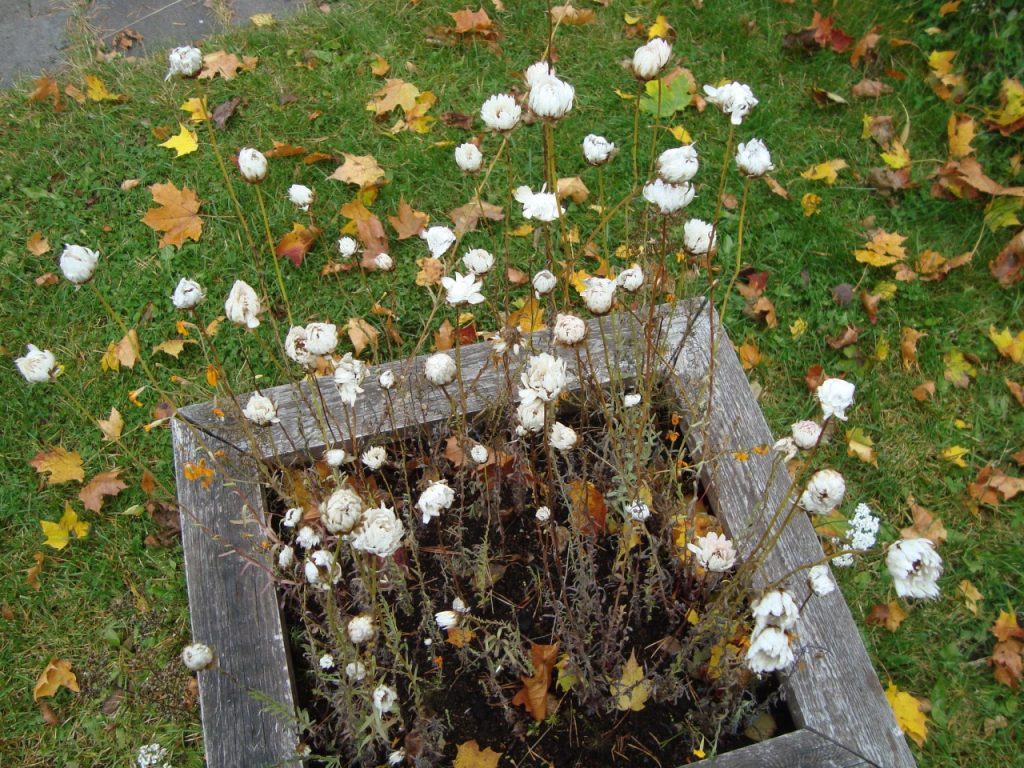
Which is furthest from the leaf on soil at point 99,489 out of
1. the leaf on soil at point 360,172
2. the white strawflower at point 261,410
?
the leaf on soil at point 360,172

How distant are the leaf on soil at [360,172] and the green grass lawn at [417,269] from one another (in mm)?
57

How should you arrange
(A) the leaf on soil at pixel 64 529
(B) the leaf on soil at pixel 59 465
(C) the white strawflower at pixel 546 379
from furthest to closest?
(B) the leaf on soil at pixel 59 465
(A) the leaf on soil at pixel 64 529
(C) the white strawflower at pixel 546 379

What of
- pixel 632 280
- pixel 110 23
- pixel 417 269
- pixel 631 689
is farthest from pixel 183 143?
pixel 631 689

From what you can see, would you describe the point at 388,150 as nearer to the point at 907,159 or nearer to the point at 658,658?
the point at 907,159

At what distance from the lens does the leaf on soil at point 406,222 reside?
2.90 m

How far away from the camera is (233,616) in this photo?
169cm

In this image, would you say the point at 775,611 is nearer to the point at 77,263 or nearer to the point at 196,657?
the point at 196,657

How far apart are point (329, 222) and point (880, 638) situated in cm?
222

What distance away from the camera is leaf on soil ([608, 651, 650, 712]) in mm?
1661

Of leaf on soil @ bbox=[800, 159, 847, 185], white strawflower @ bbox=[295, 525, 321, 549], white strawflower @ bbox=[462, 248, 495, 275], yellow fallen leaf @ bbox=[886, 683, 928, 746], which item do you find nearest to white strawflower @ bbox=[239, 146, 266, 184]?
white strawflower @ bbox=[462, 248, 495, 275]

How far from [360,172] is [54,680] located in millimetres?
1889

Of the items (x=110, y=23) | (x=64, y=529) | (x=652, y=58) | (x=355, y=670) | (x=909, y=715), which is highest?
(x=652, y=58)

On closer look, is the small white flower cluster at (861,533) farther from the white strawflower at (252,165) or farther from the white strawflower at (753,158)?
the white strawflower at (252,165)

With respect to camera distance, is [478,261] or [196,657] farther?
[478,261]
